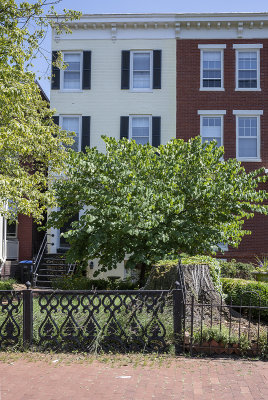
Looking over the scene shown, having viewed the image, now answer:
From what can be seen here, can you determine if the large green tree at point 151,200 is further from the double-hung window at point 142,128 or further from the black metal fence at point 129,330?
the double-hung window at point 142,128

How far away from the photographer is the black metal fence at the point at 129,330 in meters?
7.88

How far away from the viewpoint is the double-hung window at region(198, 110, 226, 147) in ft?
73.3

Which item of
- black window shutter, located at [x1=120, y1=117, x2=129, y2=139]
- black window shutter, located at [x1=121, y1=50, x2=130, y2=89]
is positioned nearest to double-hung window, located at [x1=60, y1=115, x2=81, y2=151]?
black window shutter, located at [x1=120, y1=117, x2=129, y2=139]

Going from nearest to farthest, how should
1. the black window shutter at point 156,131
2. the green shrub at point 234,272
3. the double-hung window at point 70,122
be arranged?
the green shrub at point 234,272 → the black window shutter at point 156,131 → the double-hung window at point 70,122

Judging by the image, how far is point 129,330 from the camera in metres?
8.10

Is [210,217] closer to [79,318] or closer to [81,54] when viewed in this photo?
[79,318]

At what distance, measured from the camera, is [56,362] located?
7453mm

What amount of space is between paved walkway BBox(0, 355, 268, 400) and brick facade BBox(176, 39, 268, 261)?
51.5ft

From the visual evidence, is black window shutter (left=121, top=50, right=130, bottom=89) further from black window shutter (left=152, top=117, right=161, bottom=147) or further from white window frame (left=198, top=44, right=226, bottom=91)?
white window frame (left=198, top=44, right=226, bottom=91)

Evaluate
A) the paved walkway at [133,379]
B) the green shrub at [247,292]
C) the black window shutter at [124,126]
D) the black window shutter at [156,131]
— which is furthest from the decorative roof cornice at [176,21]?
the paved walkway at [133,379]

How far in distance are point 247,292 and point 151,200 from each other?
4.07 meters

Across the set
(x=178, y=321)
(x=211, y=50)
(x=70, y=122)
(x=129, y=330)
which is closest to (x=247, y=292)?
(x=178, y=321)

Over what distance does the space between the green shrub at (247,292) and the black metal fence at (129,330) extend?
1.44m

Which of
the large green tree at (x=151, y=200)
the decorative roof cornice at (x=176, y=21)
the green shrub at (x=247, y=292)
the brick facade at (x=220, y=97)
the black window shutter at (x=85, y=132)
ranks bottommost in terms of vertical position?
the green shrub at (x=247, y=292)
